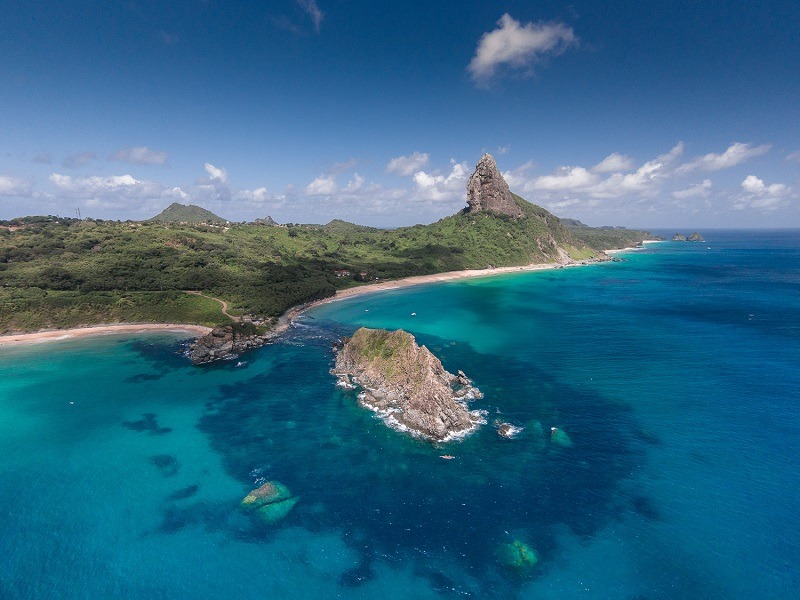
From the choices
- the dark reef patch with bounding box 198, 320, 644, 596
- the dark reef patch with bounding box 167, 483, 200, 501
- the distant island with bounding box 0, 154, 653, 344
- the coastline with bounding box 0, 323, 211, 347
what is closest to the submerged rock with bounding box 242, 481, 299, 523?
the dark reef patch with bounding box 198, 320, 644, 596

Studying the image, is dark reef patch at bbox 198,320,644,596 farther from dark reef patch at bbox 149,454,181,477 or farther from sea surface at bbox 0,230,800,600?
dark reef patch at bbox 149,454,181,477

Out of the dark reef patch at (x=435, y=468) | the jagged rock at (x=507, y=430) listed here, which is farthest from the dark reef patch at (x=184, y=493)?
the jagged rock at (x=507, y=430)

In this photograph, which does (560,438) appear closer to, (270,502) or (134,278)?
(270,502)

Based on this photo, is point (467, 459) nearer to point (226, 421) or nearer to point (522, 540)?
point (522, 540)

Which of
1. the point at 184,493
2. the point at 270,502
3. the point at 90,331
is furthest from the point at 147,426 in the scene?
the point at 90,331

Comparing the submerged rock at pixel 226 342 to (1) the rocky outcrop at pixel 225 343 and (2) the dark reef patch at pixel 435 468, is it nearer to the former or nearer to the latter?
(1) the rocky outcrop at pixel 225 343

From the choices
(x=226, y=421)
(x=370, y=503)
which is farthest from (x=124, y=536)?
(x=370, y=503)
